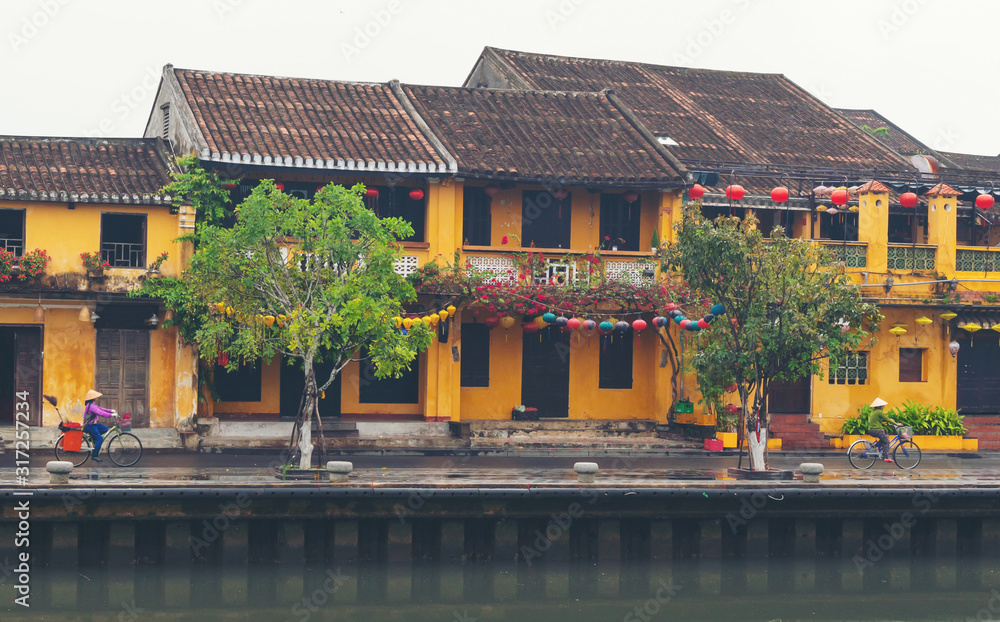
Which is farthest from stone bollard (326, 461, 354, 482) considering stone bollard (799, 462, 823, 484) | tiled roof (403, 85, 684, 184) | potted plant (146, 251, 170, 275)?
tiled roof (403, 85, 684, 184)

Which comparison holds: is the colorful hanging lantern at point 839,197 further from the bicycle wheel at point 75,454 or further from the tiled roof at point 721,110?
the bicycle wheel at point 75,454

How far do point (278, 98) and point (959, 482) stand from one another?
16.9m

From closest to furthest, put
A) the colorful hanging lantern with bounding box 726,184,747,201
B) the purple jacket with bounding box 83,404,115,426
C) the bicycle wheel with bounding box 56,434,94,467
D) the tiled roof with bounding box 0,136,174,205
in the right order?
1. the purple jacket with bounding box 83,404,115,426
2. the bicycle wheel with bounding box 56,434,94,467
3. the tiled roof with bounding box 0,136,174,205
4. the colorful hanging lantern with bounding box 726,184,747,201

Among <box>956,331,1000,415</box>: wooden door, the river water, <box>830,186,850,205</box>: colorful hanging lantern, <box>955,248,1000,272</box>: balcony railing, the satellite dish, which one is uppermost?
the satellite dish

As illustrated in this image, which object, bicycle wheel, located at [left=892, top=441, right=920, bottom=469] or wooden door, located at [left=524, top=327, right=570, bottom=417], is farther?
wooden door, located at [left=524, top=327, right=570, bottom=417]

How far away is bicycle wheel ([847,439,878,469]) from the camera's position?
25453 millimetres

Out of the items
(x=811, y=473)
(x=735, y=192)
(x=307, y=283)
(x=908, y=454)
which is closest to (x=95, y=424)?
(x=307, y=283)

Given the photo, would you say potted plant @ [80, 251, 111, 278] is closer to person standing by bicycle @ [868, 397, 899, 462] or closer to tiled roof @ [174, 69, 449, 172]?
tiled roof @ [174, 69, 449, 172]

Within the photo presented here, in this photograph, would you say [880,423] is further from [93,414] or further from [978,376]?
[93,414]

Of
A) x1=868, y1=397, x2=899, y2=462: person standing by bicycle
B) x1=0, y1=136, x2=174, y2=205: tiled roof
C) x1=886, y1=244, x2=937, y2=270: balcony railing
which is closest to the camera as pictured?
x1=0, y1=136, x2=174, y2=205: tiled roof

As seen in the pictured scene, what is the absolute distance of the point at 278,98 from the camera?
29.5 metres

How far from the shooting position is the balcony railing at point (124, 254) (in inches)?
1034

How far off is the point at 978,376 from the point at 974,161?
1344 cm

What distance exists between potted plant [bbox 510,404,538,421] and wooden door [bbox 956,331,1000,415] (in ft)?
33.4
